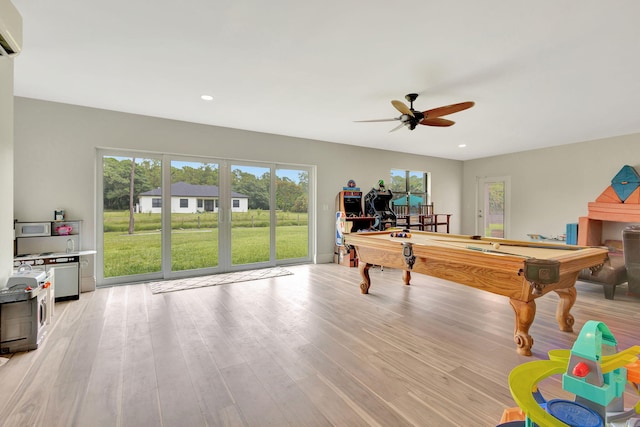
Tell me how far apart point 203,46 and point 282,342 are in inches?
110

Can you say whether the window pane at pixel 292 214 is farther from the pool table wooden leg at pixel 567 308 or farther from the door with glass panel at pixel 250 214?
the pool table wooden leg at pixel 567 308

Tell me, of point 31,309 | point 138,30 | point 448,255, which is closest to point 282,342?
point 448,255

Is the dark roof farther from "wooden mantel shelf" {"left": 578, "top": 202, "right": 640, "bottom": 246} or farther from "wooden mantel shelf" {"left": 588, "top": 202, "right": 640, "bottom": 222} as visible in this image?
"wooden mantel shelf" {"left": 588, "top": 202, "right": 640, "bottom": 222}

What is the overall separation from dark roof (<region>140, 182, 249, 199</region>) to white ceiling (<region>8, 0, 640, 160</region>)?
3.75 feet

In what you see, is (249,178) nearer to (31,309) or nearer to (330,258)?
(330,258)

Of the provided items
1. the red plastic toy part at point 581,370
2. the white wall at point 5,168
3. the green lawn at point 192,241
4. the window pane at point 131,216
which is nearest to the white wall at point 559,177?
the green lawn at point 192,241

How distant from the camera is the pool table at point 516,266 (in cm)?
225

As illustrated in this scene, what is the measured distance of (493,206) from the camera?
8.08 meters

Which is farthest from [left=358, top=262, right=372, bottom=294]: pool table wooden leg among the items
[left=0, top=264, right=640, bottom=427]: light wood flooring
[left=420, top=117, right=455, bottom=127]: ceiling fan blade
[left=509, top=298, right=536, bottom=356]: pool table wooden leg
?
[left=420, top=117, right=455, bottom=127]: ceiling fan blade

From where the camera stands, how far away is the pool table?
225 cm

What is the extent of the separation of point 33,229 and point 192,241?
2013 mm

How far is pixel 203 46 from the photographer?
261 cm

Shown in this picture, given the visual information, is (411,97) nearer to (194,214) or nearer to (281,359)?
(281,359)

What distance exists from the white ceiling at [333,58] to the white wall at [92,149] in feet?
0.78
